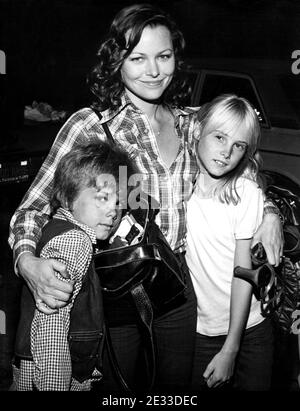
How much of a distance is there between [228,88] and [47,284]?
3.10 feet

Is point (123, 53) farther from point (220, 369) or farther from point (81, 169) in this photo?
point (220, 369)

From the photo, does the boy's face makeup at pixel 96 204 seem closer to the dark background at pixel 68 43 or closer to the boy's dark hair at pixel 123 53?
the boy's dark hair at pixel 123 53

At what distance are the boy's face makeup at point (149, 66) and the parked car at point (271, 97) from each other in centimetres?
23

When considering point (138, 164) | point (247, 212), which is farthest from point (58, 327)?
point (247, 212)

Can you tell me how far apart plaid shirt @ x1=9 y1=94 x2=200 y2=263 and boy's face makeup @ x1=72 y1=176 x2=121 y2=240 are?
0.34 feet

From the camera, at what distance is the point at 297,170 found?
195 cm

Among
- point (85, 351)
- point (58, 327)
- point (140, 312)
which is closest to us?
point (58, 327)

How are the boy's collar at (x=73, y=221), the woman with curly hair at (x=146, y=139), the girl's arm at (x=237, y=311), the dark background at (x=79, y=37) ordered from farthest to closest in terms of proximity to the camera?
1. the dark background at (x=79, y=37)
2. the girl's arm at (x=237, y=311)
3. the woman with curly hair at (x=146, y=139)
4. the boy's collar at (x=73, y=221)

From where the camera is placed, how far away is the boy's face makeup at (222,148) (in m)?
1.60

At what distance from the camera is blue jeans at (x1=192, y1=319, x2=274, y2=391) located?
1691 mm

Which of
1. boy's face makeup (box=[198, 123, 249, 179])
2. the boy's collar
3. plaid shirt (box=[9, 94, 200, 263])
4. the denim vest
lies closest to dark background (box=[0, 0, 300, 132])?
plaid shirt (box=[9, 94, 200, 263])

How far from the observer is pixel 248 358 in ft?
5.58

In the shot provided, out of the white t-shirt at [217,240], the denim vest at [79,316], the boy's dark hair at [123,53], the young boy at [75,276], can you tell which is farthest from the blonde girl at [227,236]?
the denim vest at [79,316]
